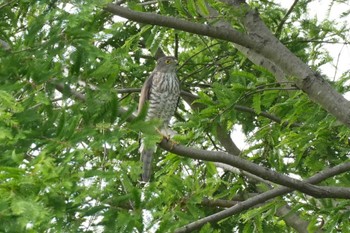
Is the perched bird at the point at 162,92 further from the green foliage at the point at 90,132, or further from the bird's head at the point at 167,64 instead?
the green foliage at the point at 90,132

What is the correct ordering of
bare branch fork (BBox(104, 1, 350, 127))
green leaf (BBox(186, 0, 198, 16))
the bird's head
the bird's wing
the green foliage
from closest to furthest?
1. the green foliage
2. bare branch fork (BBox(104, 1, 350, 127))
3. green leaf (BBox(186, 0, 198, 16))
4. the bird's wing
5. the bird's head

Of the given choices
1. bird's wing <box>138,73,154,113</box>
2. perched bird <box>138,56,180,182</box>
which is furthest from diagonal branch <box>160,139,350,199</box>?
bird's wing <box>138,73,154,113</box>

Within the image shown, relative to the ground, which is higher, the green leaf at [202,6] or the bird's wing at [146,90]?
the bird's wing at [146,90]

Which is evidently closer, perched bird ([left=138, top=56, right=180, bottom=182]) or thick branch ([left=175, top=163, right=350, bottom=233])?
thick branch ([left=175, top=163, right=350, bottom=233])

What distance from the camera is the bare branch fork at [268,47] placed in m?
5.63

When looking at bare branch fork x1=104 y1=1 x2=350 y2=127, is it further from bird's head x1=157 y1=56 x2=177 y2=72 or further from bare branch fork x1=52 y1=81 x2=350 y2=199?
bird's head x1=157 y1=56 x2=177 y2=72

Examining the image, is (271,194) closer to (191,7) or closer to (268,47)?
(268,47)

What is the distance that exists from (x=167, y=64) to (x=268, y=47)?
8.38 feet

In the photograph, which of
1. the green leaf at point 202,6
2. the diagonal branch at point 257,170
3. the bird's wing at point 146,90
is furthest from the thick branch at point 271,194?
the bird's wing at point 146,90

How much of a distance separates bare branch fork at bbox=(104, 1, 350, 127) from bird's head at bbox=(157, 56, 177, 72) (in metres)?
2.32

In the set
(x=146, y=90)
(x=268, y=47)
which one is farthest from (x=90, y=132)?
(x=146, y=90)

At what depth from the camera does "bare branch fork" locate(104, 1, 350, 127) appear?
5629 mm

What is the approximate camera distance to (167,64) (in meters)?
8.66

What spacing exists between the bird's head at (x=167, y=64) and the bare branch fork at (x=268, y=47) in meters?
2.32
